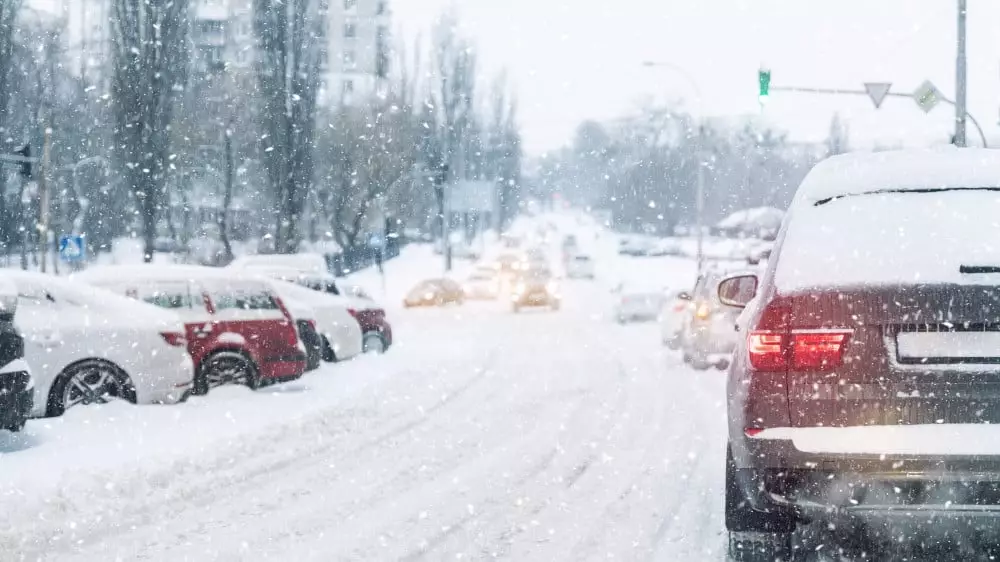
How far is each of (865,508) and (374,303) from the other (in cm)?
1666

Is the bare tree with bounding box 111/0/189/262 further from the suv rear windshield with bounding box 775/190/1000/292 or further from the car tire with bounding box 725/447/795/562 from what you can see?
the suv rear windshield with bounding box 775/190/1000/292

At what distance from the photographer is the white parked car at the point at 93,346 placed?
34.2 feet

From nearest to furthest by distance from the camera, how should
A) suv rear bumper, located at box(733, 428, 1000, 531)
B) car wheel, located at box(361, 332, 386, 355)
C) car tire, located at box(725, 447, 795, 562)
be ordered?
suv rear bumper, located at box(733, 428, 1000, 531), car tire, located at box(725, 447, 795, 562), car wheel, located at box(361, 332, 386, 355)

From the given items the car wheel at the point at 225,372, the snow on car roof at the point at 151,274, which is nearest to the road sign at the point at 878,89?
the snow on car roof at the point at 151,274

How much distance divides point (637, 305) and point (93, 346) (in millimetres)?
24006

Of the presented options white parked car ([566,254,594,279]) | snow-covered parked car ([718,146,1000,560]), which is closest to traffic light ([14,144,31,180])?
Answer: snow-covered parked car ([718,146,1000,560])

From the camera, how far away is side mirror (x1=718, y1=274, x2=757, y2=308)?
6.31m

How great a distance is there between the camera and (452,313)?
130 ft

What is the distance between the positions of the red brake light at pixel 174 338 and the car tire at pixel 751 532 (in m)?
7.21

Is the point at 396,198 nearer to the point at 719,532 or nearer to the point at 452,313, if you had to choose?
the point at 452,313

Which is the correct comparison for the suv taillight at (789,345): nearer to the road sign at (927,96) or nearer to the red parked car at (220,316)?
the red parked car at (220,316)

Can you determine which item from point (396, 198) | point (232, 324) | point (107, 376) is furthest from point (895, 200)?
point (396, 198)

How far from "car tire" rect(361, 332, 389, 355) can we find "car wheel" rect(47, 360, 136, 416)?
9212mm

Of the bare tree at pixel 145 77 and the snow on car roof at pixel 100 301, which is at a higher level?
the bare tree at pixel 145 77
